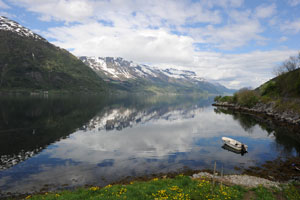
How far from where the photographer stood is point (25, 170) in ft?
109

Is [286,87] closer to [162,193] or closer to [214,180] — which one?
[214,180]

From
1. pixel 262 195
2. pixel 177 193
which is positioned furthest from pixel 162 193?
pixel 262 195

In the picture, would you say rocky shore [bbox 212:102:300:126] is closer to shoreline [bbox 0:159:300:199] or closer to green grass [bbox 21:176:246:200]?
shoreline [bbox 0:159:300:199]

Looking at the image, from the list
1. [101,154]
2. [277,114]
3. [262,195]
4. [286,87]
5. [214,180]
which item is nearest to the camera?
[262,195]

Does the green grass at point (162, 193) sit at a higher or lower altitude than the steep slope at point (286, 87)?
lower

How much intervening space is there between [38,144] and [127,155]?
24.4 metres

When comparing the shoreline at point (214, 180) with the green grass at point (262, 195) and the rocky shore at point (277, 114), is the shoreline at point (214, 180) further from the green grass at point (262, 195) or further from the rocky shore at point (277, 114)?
the rocky shore at point (277, 114)

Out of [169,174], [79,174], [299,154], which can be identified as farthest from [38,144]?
[299,154]

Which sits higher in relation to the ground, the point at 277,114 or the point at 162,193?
the point at 277,114

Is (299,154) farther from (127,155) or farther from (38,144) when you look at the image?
(38,144)

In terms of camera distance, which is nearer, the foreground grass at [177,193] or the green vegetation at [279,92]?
the foreground grass at [177,193]

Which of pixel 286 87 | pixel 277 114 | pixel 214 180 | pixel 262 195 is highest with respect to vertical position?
pixel 286 87

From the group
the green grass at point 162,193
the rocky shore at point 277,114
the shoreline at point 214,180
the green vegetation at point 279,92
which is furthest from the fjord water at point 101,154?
the green vegetation at point 279,92

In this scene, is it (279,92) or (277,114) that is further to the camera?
(279,92)
